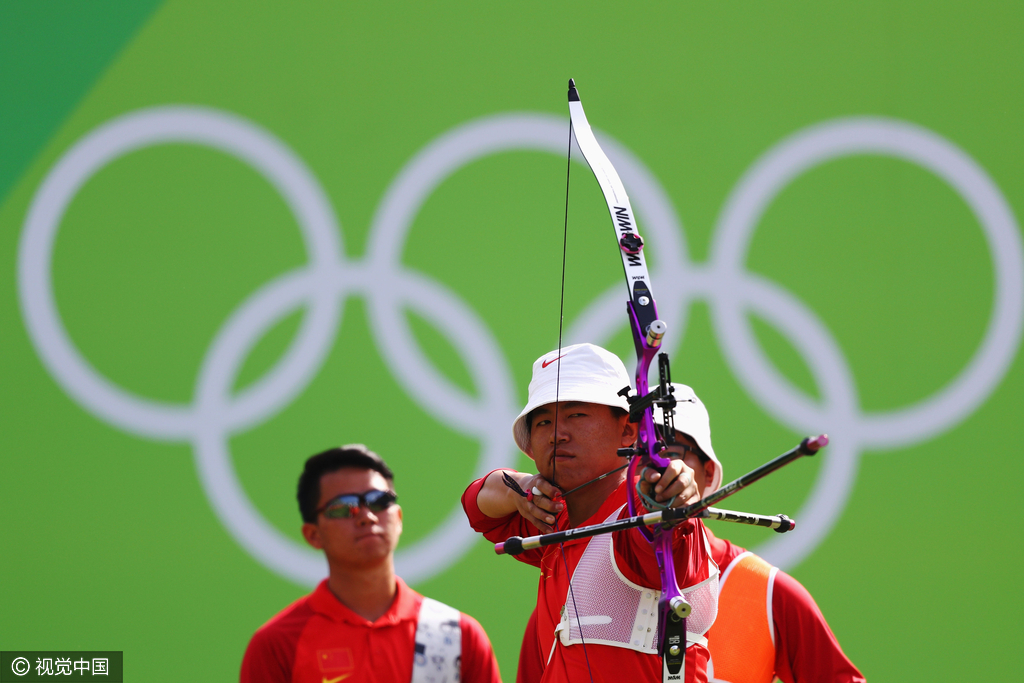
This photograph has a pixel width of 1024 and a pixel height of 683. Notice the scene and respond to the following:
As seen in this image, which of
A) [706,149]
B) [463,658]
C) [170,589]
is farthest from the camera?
[706,149]

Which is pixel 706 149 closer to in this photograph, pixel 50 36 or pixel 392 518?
pixel 392 518

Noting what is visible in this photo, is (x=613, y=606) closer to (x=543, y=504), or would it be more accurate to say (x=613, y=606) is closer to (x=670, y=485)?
(x=543, y=504)

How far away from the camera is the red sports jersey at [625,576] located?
1.89 meters

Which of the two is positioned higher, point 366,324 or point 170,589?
point 366,324

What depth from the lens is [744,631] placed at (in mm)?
2494

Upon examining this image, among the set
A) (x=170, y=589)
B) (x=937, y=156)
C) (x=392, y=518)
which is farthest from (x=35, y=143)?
(x=937, y=156)

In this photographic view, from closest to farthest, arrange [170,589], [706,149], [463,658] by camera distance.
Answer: [463,658]
[170,589]
[706,149]

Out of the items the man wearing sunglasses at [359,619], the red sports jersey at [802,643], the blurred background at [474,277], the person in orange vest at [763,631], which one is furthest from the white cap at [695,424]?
the blurred background at [474,277]

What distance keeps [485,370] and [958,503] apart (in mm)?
2049

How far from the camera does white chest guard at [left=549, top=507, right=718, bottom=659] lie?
1933mm

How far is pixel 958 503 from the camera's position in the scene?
4.09 meters

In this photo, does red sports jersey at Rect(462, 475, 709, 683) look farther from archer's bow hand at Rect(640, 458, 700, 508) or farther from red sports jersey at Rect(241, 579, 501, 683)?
red sports jersey at Rect(241, 579, 501, 683)

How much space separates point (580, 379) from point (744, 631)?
0.83 metres

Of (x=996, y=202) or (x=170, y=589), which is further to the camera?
(x=996, y=202)
